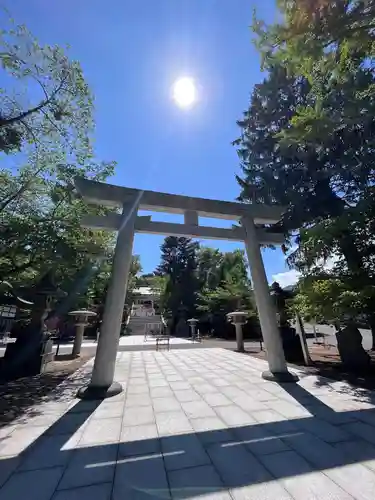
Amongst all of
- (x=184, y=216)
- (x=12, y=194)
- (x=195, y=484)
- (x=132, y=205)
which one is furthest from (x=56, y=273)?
(x=195, y=484)

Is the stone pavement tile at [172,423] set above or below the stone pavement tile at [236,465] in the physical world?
above

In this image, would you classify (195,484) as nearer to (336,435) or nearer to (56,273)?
(336,435)

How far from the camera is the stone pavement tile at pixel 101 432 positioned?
277 centimetres

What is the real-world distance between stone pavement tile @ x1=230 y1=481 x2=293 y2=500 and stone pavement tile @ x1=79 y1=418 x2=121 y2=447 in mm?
1521

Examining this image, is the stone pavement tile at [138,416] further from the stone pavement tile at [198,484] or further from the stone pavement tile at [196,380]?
the stone pavement tile at [196,380]

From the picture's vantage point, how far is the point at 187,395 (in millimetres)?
4434

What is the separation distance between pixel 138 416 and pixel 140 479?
4.87ft

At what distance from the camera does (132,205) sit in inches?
213

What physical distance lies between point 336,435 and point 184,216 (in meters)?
4.77

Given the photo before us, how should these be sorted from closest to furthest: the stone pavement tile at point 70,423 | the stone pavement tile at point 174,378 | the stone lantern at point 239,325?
the stone pavement tile at point 70,423
the stone pavement tile at point 174,378
the stone lantern at point 239,325

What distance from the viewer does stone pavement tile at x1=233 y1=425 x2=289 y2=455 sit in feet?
8.41

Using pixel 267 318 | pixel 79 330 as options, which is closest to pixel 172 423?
pixel 267 318

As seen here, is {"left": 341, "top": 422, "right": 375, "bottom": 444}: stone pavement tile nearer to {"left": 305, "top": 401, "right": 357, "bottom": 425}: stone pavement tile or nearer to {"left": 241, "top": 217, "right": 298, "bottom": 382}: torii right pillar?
{"left": 305, "top": 401, "right": 357, "bottom": 425}: stone pavement tile

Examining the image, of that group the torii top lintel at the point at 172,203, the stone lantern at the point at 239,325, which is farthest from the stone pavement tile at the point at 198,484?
the stone lantern at the point at 239,325
